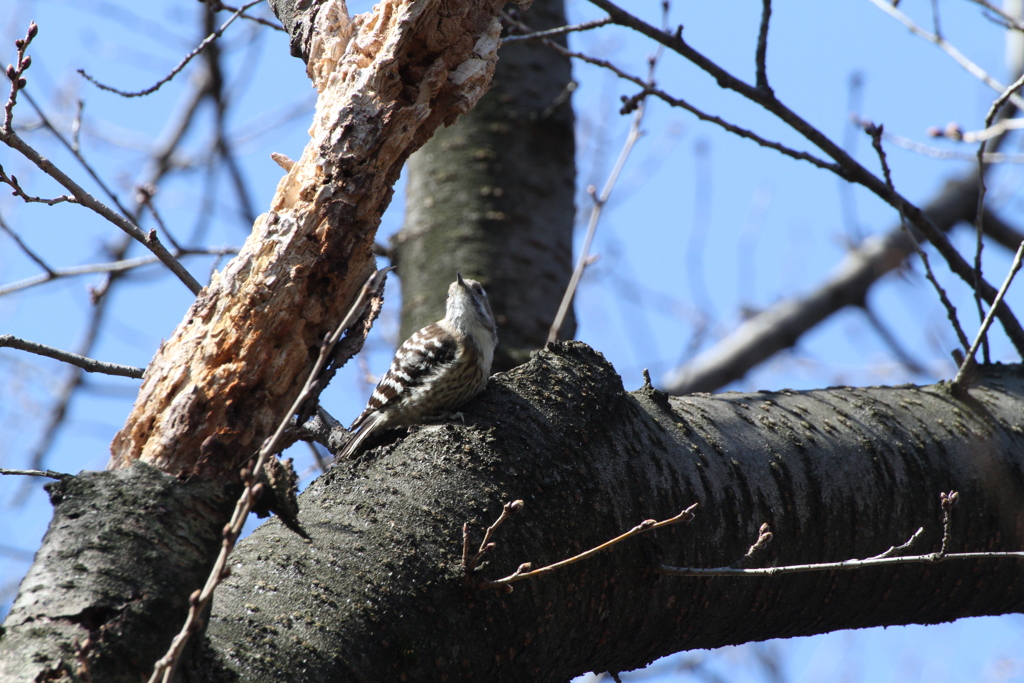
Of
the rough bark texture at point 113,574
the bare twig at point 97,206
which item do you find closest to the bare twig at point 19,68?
the bare twig at point 97,206

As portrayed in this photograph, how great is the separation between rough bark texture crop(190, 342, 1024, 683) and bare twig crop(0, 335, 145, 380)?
2.45 feet

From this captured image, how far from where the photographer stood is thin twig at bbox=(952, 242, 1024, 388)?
2.48 metres

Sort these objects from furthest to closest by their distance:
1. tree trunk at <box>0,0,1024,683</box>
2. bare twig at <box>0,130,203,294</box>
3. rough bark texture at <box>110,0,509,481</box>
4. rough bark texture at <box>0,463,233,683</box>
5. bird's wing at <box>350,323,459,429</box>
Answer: bird's wing at <box>350,323,459,429</box>, bare twig at <box>0,130,203,294</box>, rough bark texture at <box>110,0,509,481</box>, tree trunk at <box>0,0,1024,683</box>, rough bark texture at <box>0,463,233,683</box>

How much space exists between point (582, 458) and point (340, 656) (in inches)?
32.0

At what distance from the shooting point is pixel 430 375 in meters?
3.42

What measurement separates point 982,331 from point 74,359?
281 centimetres

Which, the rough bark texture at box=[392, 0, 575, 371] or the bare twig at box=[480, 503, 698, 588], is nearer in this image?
the bare twig at box=[480, 503, 698, 588]

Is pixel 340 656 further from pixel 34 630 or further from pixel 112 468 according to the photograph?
pixel 112 468

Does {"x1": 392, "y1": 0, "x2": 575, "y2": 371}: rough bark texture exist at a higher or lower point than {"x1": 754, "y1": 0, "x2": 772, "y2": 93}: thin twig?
higher

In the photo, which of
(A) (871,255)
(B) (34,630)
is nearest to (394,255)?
(B) (34,630)

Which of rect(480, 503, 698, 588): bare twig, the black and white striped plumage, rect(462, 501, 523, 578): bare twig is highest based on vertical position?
the black and white striped plumage

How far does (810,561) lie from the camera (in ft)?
7.93

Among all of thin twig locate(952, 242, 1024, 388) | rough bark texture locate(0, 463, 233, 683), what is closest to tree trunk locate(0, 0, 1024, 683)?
rough bark texture locate(0, 463, 233, 683)

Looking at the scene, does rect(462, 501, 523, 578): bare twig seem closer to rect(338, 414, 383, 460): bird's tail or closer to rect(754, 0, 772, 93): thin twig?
rect(338, 414, 383, 460): bird's tail
